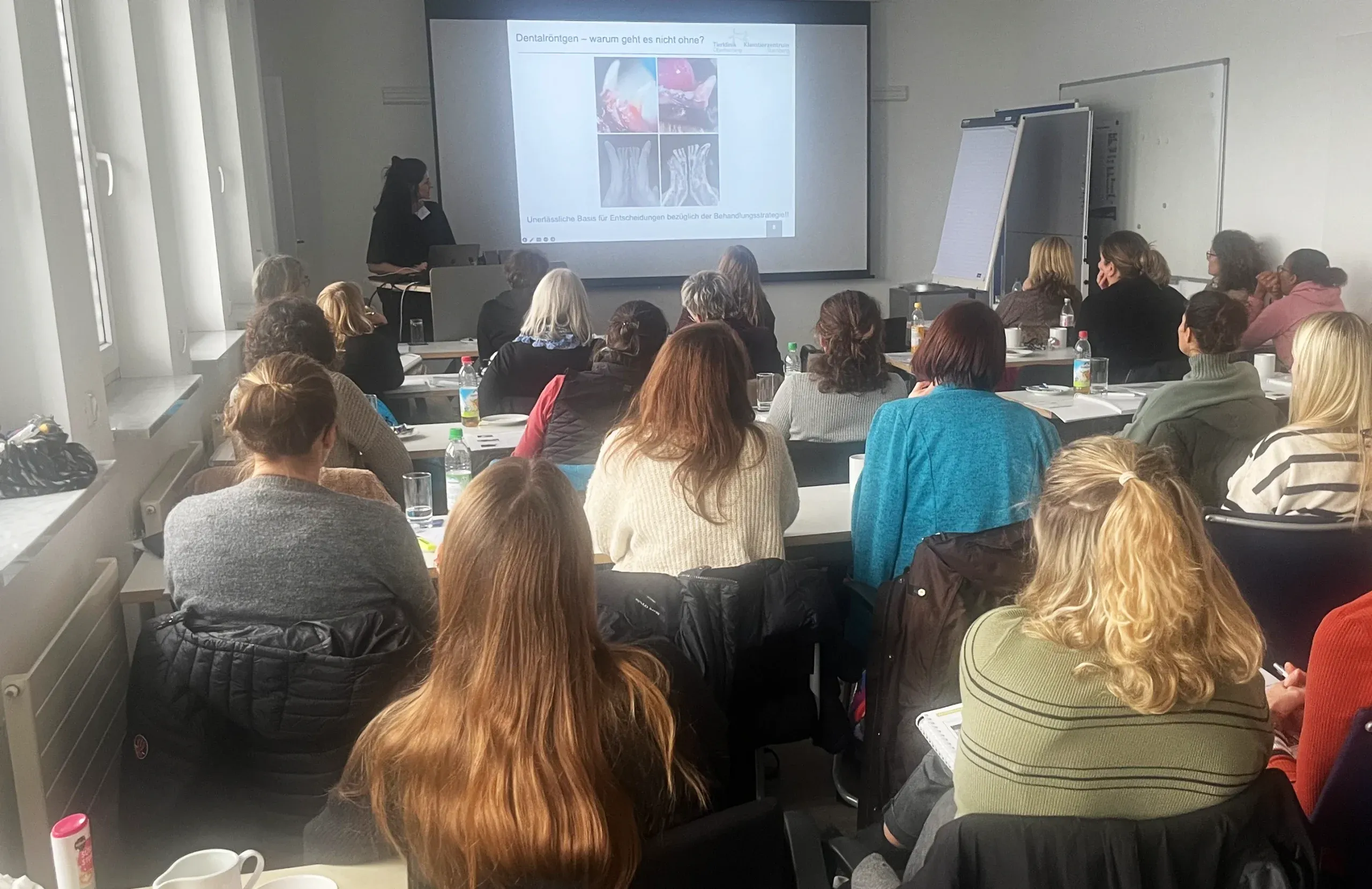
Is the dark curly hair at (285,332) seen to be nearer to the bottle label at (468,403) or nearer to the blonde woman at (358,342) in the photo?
the bottle label at (468,403)

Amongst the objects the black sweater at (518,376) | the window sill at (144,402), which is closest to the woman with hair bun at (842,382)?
the black sweater at (518,376)

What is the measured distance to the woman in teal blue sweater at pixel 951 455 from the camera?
2.57 meters

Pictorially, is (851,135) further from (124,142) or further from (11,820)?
(11,820)

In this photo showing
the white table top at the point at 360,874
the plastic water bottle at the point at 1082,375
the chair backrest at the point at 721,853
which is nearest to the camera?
the chair backrest at the point at 721,853

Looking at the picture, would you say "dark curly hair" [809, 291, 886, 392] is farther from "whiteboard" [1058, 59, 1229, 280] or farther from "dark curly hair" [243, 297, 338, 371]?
"whiteboard" [1058, 59, 1229, 280]

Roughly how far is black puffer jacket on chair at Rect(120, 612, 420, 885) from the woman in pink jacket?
4.68 meters

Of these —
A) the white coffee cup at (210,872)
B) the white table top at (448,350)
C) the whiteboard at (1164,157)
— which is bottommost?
the white coffee cup at (210,872)

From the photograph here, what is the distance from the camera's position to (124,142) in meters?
3.80

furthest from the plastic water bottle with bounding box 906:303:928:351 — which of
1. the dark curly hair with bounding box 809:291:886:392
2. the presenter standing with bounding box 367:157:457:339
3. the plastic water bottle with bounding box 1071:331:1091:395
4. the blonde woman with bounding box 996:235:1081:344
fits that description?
the presenter standing with bounding box 367:157:457:339

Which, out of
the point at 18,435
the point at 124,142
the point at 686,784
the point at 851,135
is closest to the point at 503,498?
the point at 686,784

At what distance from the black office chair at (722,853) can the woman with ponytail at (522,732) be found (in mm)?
31

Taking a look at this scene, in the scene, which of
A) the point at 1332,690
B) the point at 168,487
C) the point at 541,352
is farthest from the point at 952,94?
the point at 1332,690

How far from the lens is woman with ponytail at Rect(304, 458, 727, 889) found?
124cm

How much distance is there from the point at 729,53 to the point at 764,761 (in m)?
5.96
